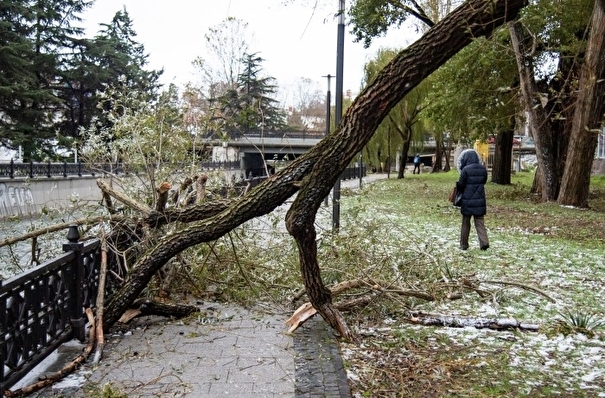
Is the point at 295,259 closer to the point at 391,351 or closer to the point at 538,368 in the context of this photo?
the point at 391,351

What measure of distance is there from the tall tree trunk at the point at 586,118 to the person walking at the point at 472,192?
21.0 ft

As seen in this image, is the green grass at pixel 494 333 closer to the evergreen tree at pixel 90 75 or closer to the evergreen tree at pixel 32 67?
the evergreen tree at pixel 32 67

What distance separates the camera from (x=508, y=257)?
930 centimetres

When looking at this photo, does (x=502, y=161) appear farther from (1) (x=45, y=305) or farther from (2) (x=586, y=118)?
(1) (x=45, y=305)

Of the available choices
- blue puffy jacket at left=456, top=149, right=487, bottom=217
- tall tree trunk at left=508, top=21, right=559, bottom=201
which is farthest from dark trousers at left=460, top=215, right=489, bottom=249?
tall tree trunk at left=508, top=21, right=559, bottom=201

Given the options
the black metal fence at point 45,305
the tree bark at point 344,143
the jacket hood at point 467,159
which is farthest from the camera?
the jacket hood at point 467,159

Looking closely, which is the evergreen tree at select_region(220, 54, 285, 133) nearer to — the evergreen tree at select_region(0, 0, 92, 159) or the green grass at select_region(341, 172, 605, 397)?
the green grass at select_region(341, 172, 605, 397)

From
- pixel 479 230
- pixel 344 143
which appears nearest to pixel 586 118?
pixel 479 230

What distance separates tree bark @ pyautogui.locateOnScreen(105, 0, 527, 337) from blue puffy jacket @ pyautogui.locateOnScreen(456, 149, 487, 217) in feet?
17.2

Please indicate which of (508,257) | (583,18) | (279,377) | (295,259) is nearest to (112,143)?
(295,259)

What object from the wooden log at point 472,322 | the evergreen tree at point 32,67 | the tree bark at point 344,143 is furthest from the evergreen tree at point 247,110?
the evergreen tree at point 32,67

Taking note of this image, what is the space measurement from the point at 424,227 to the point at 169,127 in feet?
23.9

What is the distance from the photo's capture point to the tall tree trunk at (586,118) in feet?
48.8

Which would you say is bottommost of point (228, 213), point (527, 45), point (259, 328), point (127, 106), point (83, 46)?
point (259, 328)
